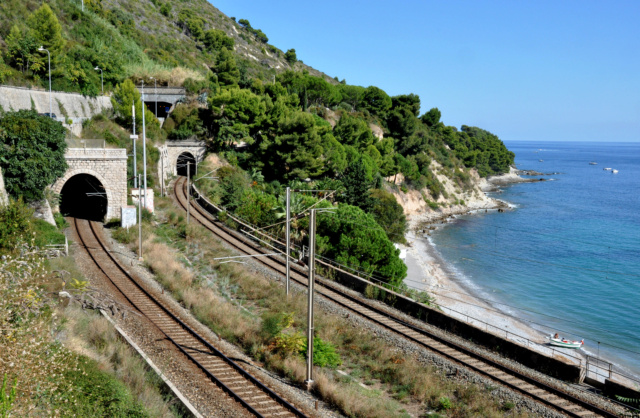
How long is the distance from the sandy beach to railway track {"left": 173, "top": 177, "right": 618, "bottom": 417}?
1.91 meters

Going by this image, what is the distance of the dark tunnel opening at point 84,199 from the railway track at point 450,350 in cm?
1027

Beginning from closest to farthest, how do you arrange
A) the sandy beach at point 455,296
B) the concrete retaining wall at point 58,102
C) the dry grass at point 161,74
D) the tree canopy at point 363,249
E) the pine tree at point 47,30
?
the sandy beach at point 455,296, the tree canopy at point 363,249, the concrete retaining wall at point 58,102, the pine tree at point 47,30, the dry grass at point 161,74

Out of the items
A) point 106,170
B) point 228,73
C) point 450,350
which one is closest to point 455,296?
point 450,350

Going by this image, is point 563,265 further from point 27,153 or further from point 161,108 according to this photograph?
point 161,108

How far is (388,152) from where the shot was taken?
255 ft

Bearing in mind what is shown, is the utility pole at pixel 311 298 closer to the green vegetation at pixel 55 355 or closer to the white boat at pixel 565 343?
the green vegetation at pixel 55 355

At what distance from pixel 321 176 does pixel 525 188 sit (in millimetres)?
92604

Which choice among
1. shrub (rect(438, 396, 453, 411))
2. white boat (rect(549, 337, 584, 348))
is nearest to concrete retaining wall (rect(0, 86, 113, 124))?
shrub (rect(438, 396, 453, 411))

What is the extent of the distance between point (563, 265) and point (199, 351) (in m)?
43.9

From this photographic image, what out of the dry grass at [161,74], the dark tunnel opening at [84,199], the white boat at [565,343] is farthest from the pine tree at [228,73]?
the white boat at [565,343]

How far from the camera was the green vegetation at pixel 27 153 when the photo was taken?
29.0 metres

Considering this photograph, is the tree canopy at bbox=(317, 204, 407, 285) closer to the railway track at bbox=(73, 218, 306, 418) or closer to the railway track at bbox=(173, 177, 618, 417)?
the railway track at bbox=(173, 177, 618, 417)

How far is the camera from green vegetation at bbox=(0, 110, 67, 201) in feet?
95.2

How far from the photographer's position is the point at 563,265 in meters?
51.1
